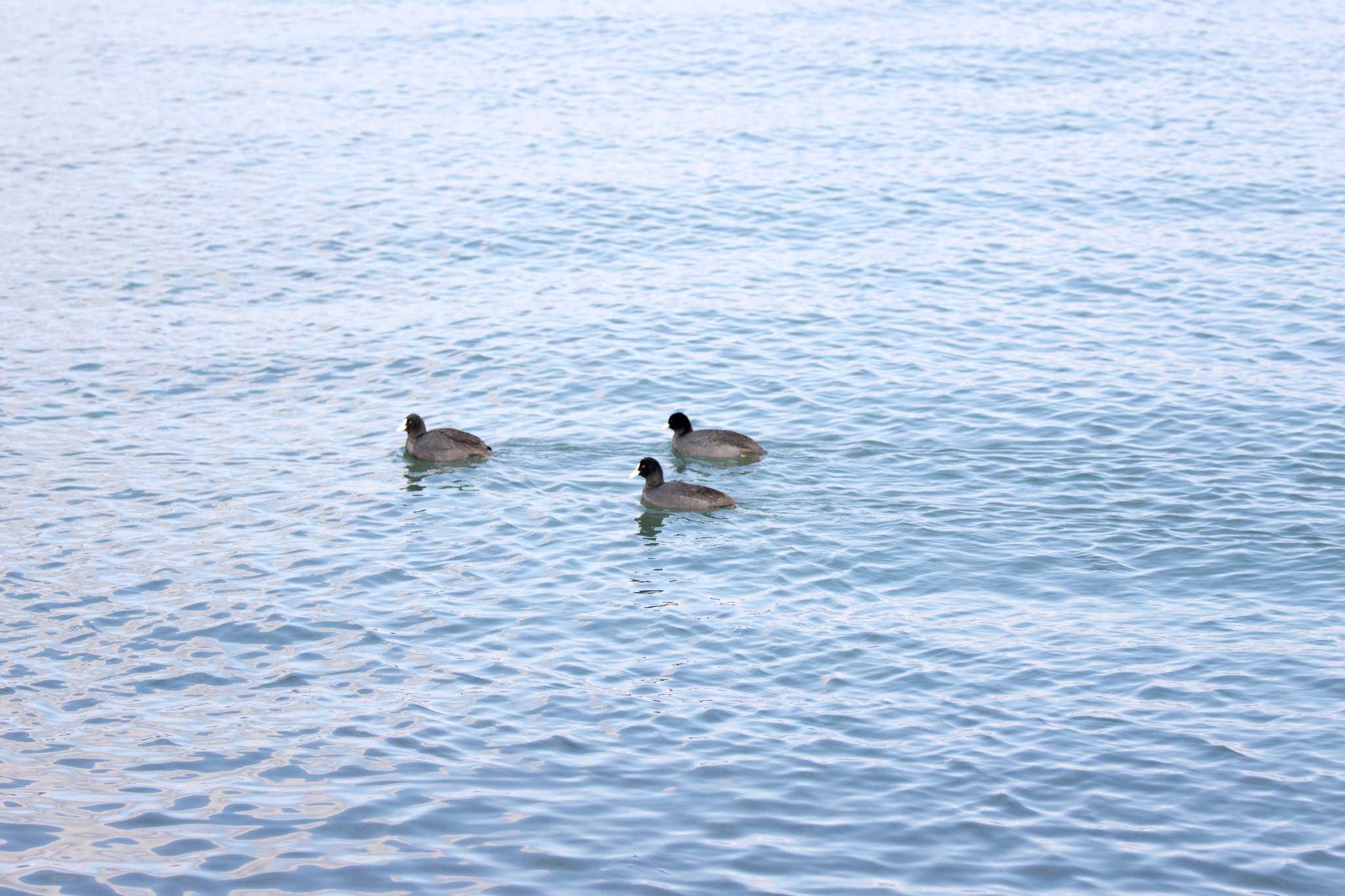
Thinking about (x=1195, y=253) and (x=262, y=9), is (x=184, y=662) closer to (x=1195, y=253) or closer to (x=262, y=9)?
(x=1195, y=253)

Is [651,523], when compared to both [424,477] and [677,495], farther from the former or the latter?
[424,477]

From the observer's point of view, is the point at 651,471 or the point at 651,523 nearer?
the point at 651,523

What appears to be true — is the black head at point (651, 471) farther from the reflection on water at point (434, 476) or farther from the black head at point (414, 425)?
the black head at point (414, 425)

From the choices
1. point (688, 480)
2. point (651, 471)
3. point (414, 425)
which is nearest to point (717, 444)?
point (688, 480)

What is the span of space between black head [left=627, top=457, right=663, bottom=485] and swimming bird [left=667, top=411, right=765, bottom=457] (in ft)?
3.02

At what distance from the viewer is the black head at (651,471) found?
64.7 feet

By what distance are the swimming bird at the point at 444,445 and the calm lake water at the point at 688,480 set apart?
268mm

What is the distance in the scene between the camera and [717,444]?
812 inches

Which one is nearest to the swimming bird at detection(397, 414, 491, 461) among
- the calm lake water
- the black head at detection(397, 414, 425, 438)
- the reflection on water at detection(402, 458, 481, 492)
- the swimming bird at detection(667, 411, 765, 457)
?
the black head at detection(397, 414, 425, 438)

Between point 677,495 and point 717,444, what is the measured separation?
1660 mm

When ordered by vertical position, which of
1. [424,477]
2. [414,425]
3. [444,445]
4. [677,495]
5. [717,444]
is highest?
[717,444]

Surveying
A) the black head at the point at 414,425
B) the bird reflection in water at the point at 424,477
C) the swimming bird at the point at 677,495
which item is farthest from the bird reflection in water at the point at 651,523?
the black head at the point at 414,425

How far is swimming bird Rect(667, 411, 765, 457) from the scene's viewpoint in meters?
20.6

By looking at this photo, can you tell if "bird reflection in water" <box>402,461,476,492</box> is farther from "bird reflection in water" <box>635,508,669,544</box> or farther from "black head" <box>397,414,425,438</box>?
"bird reflection in water" <box>635,508,669,544</box>
